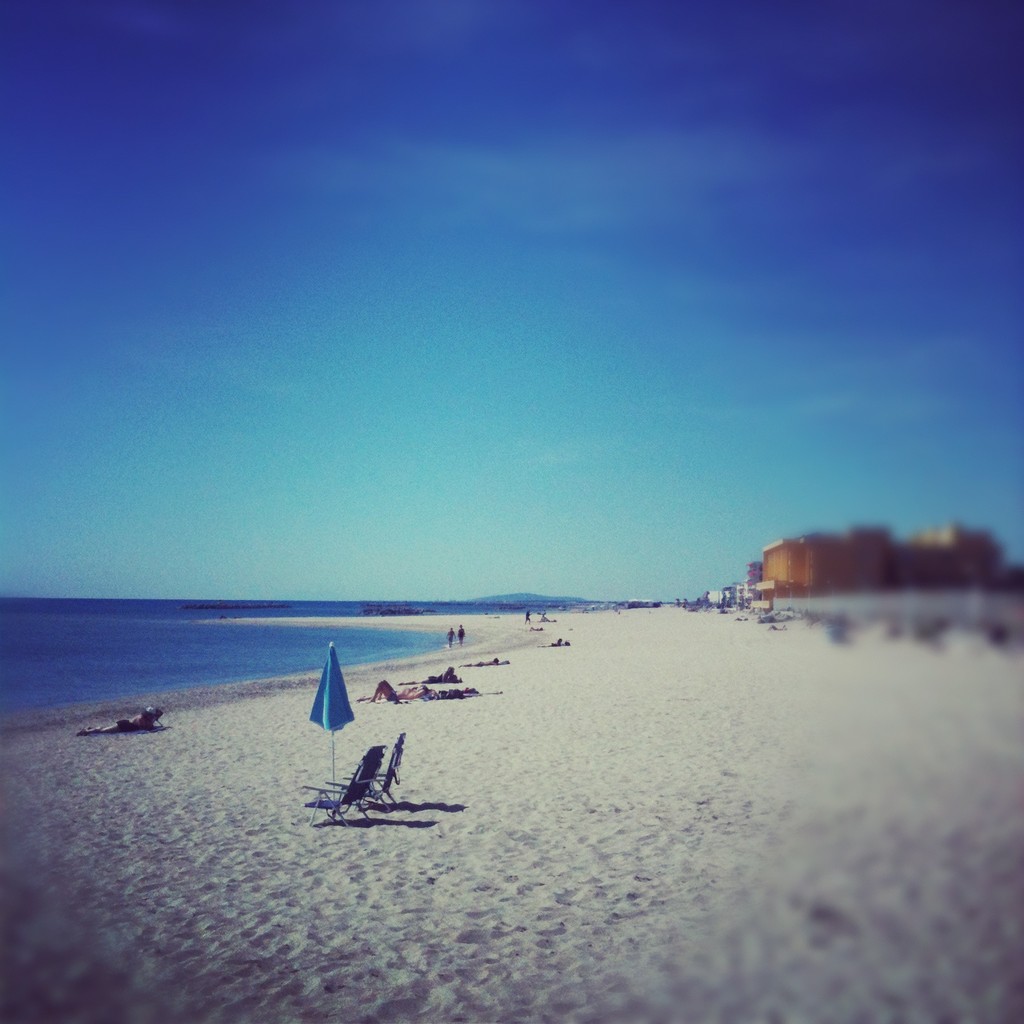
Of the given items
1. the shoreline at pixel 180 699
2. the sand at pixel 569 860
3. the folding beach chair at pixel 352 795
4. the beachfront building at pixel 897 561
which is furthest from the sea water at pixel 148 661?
the beachfront building at pixel 897 561

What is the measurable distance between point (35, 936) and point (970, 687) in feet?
5.90

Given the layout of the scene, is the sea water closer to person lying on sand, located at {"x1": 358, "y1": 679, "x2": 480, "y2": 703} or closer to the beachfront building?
person lying on sand, located at {"x1": 358, "y1": 679, "x2": 480, "y2": 703}

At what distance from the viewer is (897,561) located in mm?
1395

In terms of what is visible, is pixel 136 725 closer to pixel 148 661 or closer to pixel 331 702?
pixel 331 702

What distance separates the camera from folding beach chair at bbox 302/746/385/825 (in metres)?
7.52

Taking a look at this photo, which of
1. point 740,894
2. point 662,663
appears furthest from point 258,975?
point 662,663

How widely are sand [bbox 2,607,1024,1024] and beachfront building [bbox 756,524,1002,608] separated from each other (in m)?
0.12

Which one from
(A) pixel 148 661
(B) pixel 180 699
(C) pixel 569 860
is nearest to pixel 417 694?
(B) pixel 180 699

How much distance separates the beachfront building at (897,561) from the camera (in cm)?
132

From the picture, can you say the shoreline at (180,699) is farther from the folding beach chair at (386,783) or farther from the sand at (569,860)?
the folding beach chair at (386,783)

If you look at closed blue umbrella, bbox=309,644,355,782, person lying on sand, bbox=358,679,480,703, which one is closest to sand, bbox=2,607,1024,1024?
closed blue umbrella, bbox=309,644,355,782

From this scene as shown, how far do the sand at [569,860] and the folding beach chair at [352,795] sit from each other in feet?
0.75

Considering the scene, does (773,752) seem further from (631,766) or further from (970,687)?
(970,687)

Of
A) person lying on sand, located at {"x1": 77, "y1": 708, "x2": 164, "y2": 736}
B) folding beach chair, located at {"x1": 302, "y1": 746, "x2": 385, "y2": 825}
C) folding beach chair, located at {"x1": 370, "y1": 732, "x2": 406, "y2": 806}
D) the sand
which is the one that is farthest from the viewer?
person lying on sand, located at {"x1": 77, "y1": 708, "x2": 164, "y2": 736}
